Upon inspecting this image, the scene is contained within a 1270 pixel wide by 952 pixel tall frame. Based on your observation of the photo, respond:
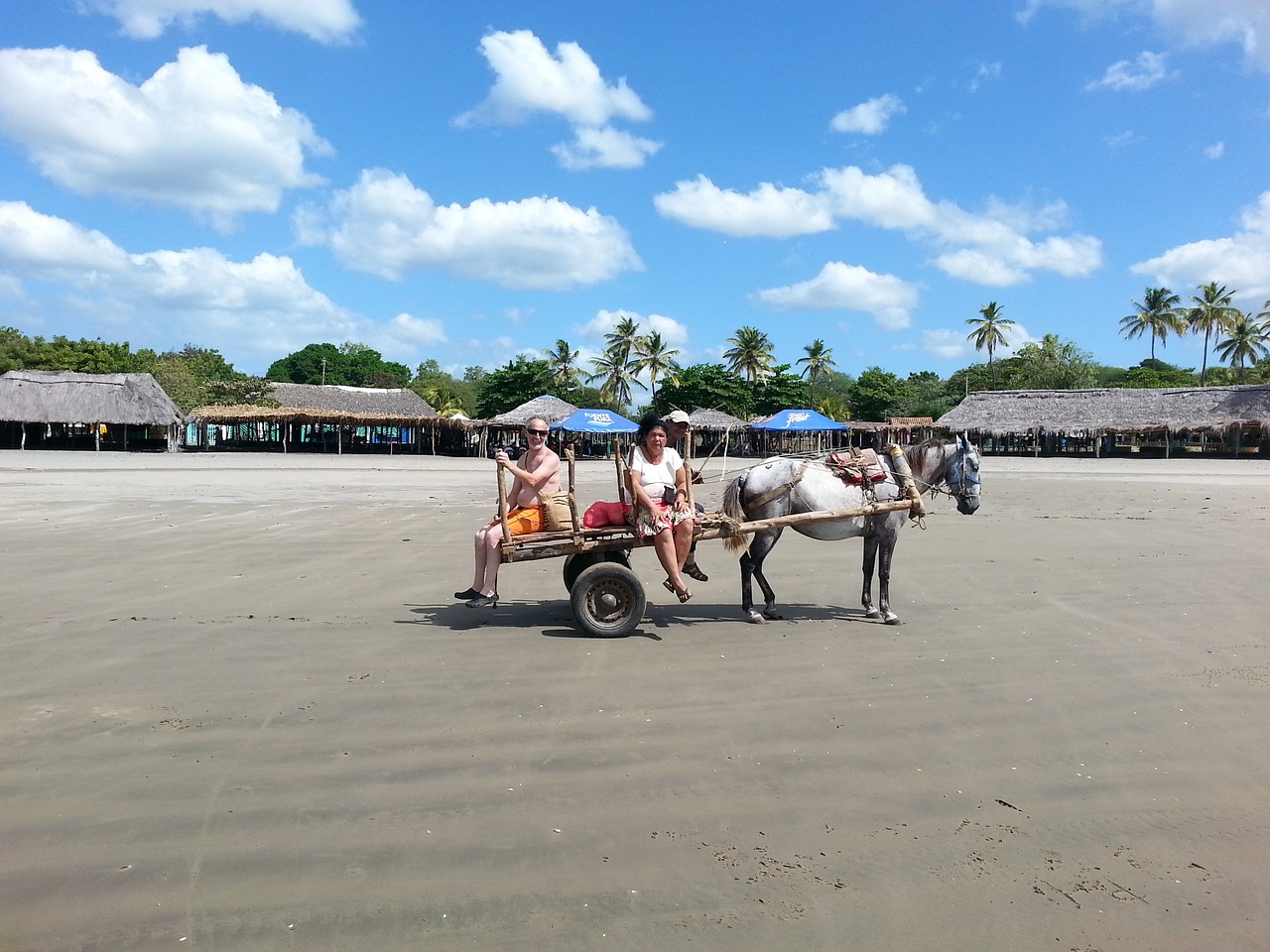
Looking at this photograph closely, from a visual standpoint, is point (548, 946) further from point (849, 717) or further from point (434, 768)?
point (849, 717)

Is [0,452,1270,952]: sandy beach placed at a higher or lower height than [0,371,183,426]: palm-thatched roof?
lower

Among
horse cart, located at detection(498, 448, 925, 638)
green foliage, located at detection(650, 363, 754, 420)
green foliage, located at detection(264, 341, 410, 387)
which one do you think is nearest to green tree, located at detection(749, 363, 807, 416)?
green foliage, located at detection(650, 363, 754, 420)

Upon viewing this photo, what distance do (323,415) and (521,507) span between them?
46.3 meters

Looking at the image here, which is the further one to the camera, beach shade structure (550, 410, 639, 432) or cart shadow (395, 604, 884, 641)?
beach shade structure (550, 410, 639, 432)

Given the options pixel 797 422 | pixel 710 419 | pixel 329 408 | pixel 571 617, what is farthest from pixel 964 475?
pixel 329 408

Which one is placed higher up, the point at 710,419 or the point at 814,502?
the point at 710,419

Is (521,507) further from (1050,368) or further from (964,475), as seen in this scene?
(1050,368)

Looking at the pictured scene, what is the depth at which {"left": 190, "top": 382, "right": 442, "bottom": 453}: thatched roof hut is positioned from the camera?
50312mm

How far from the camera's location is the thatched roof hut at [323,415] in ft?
165

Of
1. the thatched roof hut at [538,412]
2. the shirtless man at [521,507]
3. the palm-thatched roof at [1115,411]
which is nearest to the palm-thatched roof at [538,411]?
the thatched roof hut at [538,412]

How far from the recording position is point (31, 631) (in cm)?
646

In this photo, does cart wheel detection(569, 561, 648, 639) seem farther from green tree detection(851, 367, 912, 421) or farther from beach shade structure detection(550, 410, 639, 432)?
green tree detection(851, 367, 912, 421)

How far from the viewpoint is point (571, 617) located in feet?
24.6

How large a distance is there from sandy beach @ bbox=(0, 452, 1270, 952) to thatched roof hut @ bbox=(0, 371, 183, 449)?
44.7 metres
